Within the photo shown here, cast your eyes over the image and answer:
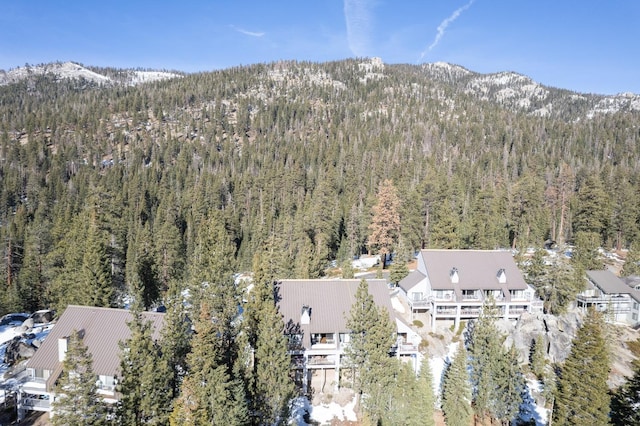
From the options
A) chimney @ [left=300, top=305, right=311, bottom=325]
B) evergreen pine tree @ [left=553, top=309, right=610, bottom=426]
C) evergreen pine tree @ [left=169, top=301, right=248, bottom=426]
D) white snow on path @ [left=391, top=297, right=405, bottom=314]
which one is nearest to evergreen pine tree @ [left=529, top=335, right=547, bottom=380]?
evergreen pine tree @ [left=553, top=309, right=610, bottom=426]

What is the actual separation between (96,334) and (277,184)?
245 ft

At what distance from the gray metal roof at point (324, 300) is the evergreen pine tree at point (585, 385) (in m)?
14.6

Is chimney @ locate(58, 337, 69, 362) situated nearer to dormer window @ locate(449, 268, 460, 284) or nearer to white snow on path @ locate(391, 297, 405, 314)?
white snow on path @ locate(391, 297, 405, 314)

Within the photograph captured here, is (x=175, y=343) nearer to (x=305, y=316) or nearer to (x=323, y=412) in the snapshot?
(x=305, y=316)

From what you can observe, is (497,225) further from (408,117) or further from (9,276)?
(408,117)

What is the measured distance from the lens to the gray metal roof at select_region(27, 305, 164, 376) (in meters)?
30.0

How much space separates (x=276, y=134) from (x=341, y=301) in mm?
139645


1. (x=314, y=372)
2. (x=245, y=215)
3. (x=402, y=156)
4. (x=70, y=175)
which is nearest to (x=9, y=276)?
(x=245, y=215)

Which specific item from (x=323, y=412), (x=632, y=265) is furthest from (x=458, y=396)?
(x=632, y=265)

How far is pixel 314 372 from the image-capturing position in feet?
121

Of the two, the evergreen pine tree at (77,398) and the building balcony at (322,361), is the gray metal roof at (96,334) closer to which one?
the evergreen pine tree at (77,398)

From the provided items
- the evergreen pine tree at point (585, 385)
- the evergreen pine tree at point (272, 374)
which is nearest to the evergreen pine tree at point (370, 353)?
the evergreen pine tree at point (272, 374)

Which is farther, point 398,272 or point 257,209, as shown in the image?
point 257,209

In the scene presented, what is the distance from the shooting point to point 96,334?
31359 mm
